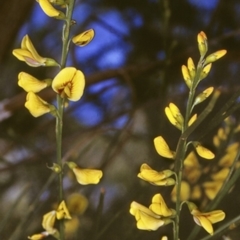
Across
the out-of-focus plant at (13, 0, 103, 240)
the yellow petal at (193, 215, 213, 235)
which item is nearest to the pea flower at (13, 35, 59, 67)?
the out-of-focus plant at (13, 0, 103, 240)

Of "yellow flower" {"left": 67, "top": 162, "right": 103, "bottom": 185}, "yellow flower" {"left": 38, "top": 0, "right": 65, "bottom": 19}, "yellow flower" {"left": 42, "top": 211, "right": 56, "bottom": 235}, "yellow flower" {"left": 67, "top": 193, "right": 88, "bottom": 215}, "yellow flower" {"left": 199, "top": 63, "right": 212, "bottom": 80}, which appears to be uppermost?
"yellow flower" {"left": 38, "top": 0, "right": 65, "bottom": 19}

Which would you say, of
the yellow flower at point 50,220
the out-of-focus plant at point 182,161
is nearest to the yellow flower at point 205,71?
the out-of-focus plant at point 182,161

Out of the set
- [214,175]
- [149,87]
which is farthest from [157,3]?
[214,175]

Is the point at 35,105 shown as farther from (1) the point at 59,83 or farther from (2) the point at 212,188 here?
(2) the point at 212,188

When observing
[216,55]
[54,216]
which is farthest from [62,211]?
[216,55]

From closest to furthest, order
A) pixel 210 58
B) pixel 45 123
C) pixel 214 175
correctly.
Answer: pixel 210 58, pixel 214 175, pixel 45 123

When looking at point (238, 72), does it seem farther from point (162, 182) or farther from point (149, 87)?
point (162, 182)

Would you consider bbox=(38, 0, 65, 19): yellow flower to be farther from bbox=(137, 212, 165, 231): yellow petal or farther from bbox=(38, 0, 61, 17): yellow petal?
bbox=(137, 212, 165, 231): yellow petal
